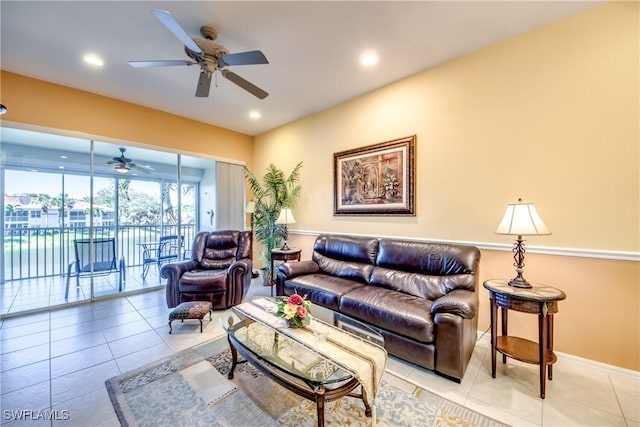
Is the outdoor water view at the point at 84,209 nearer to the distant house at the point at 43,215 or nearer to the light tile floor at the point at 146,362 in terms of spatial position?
the distant house at the point at 43,215

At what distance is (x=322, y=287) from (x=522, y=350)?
6.09 feet

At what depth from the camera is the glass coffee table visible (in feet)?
4.64

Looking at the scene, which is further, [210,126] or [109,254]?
[210,126]

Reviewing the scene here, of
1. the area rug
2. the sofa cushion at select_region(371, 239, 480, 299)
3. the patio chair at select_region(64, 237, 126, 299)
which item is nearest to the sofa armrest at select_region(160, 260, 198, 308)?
the area rug

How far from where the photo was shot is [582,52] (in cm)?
216

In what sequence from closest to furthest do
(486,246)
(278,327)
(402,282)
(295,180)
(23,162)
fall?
(278,327) < (486,246) < (402,282) < (23,162) < (295,180)

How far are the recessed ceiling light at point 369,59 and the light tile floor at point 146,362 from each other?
3135 millimetres

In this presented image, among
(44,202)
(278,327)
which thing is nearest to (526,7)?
(278,327)

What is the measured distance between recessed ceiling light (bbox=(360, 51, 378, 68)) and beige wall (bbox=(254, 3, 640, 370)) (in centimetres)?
59

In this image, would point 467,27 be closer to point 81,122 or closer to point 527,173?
point 527,173

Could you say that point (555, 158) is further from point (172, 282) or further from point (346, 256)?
point (172, 282)

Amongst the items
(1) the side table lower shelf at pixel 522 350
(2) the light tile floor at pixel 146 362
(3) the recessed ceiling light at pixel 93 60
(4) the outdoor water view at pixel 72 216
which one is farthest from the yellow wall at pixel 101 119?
(1) the side table lower shelf at pixel 522 350

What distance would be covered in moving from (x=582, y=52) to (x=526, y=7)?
2.06ft

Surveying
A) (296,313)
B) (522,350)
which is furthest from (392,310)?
(522,350)
